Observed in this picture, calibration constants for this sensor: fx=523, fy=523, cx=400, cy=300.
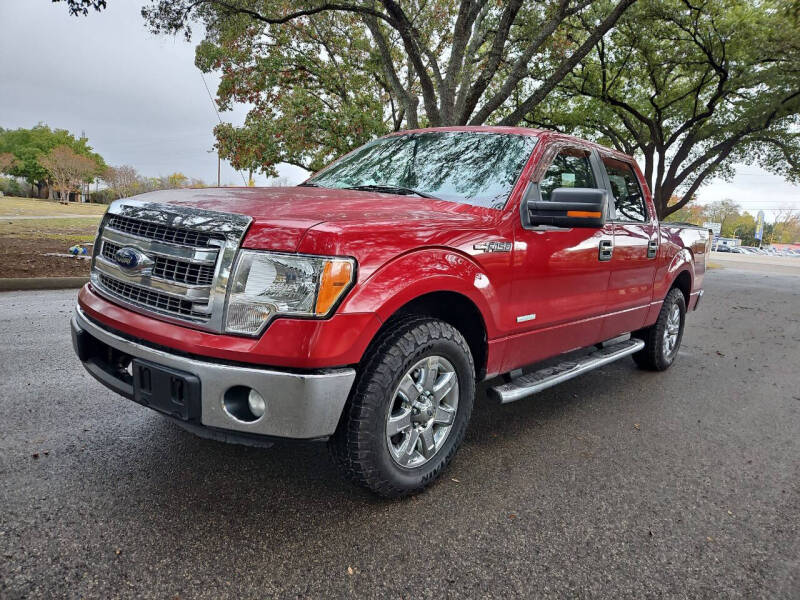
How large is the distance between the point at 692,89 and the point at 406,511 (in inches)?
819

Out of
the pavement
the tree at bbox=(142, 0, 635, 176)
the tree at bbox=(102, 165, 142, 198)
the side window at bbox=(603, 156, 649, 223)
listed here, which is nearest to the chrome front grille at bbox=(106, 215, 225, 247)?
the side window at bbox=(603, 156, 649, 223)

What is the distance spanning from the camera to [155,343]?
2.14 meters

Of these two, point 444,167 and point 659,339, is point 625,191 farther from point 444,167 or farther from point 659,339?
point 444,167

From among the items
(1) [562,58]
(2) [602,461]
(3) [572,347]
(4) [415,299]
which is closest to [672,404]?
(3) [572,347]

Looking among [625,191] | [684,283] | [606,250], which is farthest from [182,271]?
[684,283]

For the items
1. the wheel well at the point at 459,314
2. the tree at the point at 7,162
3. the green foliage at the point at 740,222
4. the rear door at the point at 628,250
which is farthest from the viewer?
the green foliage at the point at 740,222

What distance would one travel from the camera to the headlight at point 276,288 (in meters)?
1.99

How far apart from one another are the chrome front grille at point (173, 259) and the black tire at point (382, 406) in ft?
2.10

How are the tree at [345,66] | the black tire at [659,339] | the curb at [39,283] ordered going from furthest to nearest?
the tree at [345,66] < the curb at [39,283] < the black tire at [659,339]

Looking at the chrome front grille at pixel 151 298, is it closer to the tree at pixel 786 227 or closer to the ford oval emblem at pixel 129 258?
the ford oval emblem at pixel 129 258

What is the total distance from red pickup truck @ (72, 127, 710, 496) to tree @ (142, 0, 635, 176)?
902cm

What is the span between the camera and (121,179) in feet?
214

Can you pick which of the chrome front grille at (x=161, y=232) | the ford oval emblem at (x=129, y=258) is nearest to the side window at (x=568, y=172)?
the chrome front grille at (x=161, y=232)

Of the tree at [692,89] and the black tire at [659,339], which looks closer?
the black tire at [659,339]
